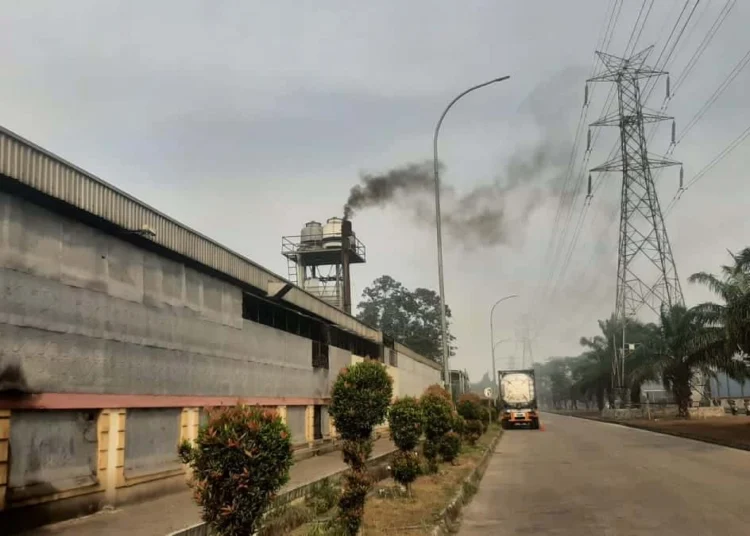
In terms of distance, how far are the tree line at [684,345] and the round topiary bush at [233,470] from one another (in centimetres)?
2483

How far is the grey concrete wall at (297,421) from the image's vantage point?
21625 mm

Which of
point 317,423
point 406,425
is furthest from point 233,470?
point 317,423

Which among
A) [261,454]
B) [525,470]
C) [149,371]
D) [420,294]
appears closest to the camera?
[261,454]

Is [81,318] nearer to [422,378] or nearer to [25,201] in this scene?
[25,201]

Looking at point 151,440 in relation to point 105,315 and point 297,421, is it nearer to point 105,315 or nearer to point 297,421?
point 105,315

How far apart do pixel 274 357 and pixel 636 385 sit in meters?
44.9

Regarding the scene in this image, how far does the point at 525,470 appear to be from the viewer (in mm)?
19438

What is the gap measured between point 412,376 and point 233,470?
42305 mm

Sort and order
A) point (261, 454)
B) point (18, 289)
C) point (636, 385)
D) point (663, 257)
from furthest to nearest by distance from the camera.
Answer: point (636, 385) → point (663, 257) → point (18, 289) → point (261, 454)

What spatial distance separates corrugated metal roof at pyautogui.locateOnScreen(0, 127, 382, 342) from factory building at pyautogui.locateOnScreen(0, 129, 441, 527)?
0.08 ft

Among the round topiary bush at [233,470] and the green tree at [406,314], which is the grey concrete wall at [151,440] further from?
the green tree at [406,314]

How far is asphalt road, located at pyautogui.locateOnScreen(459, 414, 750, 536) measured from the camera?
10.3 metres

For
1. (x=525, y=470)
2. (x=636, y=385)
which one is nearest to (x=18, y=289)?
(x=525, y=470)

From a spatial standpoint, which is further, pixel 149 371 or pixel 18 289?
pixel 149 371
